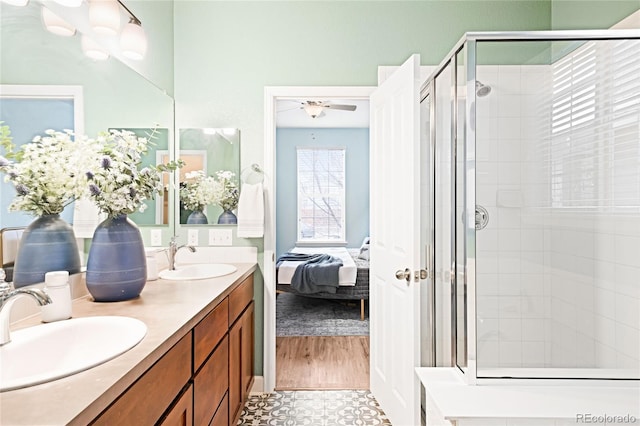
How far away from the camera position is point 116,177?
153cm

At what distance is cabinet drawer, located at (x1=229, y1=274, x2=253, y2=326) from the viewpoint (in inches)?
75.0

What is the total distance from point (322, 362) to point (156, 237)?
1634mm

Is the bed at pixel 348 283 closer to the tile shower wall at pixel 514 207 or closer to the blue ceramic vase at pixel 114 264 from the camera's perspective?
the tile shower wall at pixel 514 207

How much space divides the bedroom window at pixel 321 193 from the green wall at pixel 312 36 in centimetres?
390

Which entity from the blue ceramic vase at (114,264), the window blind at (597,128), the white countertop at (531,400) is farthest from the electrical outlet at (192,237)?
the window blind at (597,128)

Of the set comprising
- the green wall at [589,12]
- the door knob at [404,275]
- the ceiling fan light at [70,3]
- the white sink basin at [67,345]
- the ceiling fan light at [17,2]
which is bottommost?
the white sink basin at [67,345]

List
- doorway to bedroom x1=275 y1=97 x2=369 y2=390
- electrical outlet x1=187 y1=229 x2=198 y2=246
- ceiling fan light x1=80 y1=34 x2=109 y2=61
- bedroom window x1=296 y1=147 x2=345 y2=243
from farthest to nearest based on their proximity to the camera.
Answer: bedroom window x1=296 y1=147 x2=345 y2=243 → doorway to bedroom x1=275 y1=97 x2=369 y2=390 → electrical outlet x1=187 y1=229 x2=198 y2=246 → ceiling fan light x1=80 y1=34 x2=109 y2=61

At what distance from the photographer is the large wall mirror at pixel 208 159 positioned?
2.56 m

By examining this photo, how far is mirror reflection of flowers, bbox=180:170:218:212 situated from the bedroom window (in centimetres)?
388

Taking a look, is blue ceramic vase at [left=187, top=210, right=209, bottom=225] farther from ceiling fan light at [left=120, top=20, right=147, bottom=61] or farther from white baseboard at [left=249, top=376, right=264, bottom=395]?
white baseboard at [left=249, top=376, right=264, bottom=395]

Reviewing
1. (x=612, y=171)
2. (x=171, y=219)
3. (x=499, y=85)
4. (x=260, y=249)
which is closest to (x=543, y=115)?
(x=499, y=85)

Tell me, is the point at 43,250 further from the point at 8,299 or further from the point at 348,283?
the point at 348,283

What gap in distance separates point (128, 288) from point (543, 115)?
2.40 meters

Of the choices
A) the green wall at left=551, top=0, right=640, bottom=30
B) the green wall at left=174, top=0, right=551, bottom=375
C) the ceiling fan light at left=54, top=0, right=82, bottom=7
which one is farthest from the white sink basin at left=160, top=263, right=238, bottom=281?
the green wall at left=551, top=0, right=640, bottom=30
